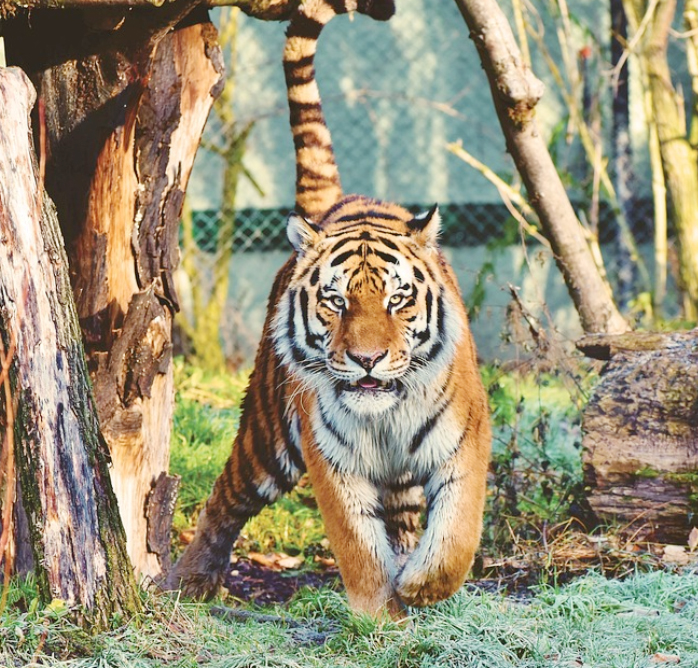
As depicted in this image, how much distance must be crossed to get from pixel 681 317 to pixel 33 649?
578cm

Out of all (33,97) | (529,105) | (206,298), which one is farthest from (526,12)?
(33,97)

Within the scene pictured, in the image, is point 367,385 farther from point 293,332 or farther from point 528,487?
point 528,487

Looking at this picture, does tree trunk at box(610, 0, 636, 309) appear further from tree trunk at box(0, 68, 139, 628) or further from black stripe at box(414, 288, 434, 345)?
tree trunk at box(0, 68, 139, 628)

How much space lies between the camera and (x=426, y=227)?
3812 mm

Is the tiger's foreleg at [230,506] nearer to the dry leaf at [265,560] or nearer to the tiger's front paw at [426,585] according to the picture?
the dry leaf at [265,560]

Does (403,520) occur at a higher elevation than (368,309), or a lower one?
lower

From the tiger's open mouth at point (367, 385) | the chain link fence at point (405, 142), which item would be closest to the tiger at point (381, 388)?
the tiger's open mouth at point (367, 385)

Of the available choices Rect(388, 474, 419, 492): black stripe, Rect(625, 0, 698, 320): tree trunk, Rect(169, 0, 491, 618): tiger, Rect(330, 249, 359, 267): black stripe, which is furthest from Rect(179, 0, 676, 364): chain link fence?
Rect(330, 249, 359, 267): black stripe

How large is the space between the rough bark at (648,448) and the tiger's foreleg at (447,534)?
0.80 meters

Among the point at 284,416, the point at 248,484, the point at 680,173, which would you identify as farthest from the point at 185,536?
the point at 680,173

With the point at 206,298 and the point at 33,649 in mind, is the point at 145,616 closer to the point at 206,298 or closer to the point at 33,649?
the point at 33,649

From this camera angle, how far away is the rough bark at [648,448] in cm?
434

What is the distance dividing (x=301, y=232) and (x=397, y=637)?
1.36m

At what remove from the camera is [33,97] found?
327cm
